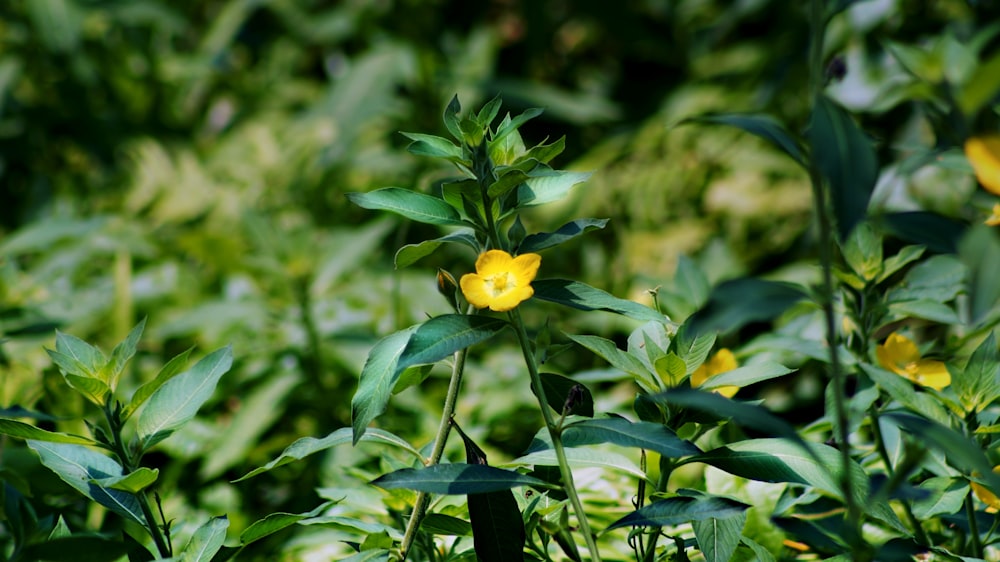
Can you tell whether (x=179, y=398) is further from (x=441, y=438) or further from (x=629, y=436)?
(x=629, y=436)

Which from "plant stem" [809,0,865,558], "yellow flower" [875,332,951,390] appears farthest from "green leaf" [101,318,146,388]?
"yellow flower" [875,332,951,390]

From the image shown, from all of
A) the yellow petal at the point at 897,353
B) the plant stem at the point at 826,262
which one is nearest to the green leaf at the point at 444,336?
the plant stem at the point at 826,262

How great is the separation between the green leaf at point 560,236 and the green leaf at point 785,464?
18cm

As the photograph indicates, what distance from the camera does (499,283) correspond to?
61cm

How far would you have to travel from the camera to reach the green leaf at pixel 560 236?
0.62 meters

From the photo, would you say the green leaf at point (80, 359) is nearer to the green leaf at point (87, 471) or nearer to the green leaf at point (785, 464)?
the green leaf at point (87, 471)

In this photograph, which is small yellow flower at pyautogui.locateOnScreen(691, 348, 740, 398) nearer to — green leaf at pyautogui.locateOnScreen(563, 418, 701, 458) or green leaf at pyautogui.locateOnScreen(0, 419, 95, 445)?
green leaf at pyautogui.locateOnScreen(563, 418, 701, 458)

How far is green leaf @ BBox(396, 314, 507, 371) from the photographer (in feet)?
1.82

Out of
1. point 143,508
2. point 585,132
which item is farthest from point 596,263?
point 143,508

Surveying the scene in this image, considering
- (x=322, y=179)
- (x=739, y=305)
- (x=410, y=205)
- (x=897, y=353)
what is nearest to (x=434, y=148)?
(x=410, y=205)

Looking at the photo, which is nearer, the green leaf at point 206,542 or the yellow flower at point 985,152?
the yellow flower at point 985,152

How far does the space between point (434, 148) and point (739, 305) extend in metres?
0.26

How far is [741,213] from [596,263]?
469 mm

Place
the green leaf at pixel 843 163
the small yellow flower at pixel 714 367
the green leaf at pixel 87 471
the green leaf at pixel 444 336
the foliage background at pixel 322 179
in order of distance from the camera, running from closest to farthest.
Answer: the green leaf at pixel 843 163
the green leaf at pixel 444 336
the green leaf at pixel 87 471
the small yellow flower at pixel 714 367
the foliage background at pixel 322 179
